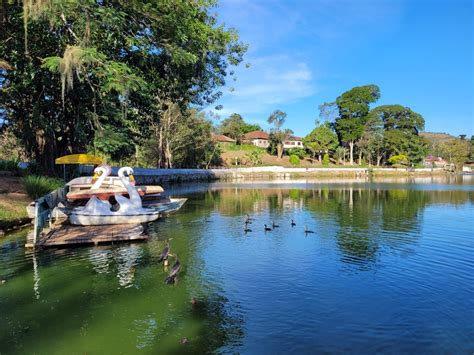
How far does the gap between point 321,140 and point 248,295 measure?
3318 inches

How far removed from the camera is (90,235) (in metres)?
13.5

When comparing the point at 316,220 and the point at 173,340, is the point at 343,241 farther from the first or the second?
the point at 173,340

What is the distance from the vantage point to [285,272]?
1077 cm

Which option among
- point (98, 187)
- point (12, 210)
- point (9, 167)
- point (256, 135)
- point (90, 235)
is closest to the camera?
point (90, 235)

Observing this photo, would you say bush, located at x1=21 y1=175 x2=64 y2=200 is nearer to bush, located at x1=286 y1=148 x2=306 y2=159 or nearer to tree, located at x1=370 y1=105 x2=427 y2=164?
bush, located at x1=286 y1=148 x2=306 y2=159

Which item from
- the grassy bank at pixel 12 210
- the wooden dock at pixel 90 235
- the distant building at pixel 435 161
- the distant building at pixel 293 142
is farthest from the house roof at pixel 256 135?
the wooden dock at pixel 90 235

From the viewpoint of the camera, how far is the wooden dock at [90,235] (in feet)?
42.4

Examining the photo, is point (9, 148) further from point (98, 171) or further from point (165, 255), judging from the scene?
point (165, 255)

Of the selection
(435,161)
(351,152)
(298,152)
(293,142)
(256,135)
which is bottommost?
(435,161)

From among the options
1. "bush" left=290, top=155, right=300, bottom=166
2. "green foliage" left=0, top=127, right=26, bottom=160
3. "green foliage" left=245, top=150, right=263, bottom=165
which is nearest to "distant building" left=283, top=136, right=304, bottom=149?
"bush" left=290, top=155, right=300, bottom=166

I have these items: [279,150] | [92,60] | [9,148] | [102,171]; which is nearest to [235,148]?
[279,150]

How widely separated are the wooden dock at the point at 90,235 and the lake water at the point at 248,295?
0.34m

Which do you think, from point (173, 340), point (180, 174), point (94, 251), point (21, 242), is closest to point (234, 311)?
point (173, 340)

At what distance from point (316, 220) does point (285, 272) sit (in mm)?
9789
